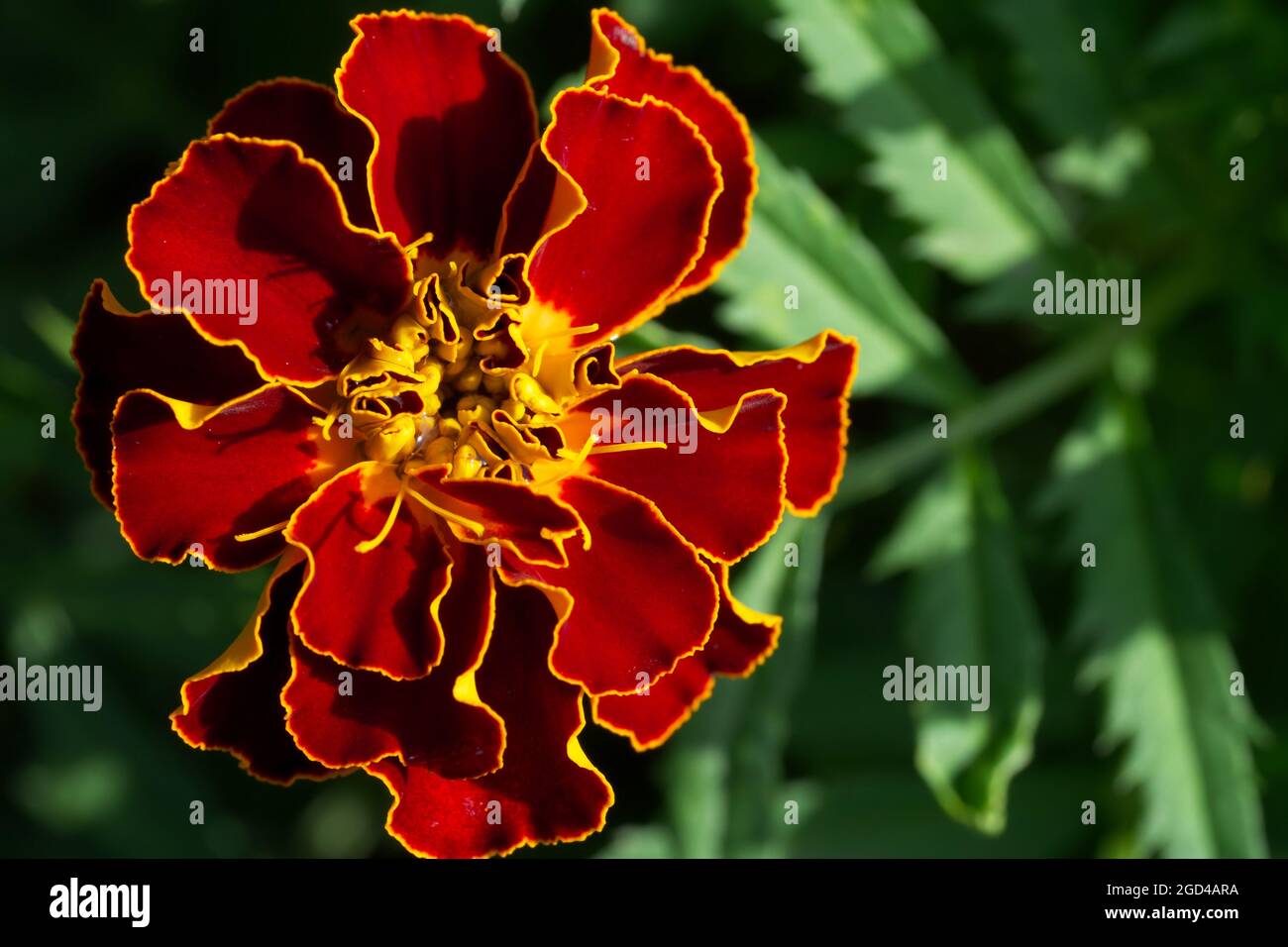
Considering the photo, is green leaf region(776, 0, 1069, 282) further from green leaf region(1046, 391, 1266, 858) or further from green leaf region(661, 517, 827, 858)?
green leaf region(661, 517, 827, 858)

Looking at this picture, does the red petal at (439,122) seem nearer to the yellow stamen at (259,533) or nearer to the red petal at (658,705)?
the yellow stamen at (259,533)

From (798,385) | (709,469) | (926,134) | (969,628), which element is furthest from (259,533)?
(926,134)


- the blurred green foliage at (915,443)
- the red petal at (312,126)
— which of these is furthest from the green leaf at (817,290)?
the red petal at (312,126)

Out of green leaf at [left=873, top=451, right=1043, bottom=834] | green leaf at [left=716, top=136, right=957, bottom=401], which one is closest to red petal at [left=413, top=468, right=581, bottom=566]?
green leaf at [left=716, top=136, right=957, bottom=401]

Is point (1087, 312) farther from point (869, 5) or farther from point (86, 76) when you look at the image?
point (86, 76)

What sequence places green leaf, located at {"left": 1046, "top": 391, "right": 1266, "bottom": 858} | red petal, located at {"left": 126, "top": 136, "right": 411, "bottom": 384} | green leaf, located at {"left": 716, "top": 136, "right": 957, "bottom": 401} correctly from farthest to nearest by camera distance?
green leaf, located at {"left": 1046, "top": 391, "right": 1266, "bottom": 858}
green leaf, located at {"left": 716, "top": 136, "right": 957, "bottom": 401}
red petal, located at {"left": 126, "top": 136, "right": 411, "bottom": 384}
